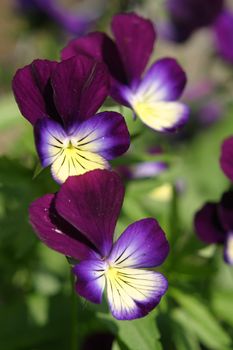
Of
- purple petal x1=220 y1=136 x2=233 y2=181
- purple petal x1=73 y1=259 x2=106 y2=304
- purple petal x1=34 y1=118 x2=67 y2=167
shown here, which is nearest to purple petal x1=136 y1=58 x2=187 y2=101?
purple petal x1=220 y1=136 x2=233 y2=181

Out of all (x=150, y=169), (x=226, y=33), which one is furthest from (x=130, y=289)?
(x=226, y=33)

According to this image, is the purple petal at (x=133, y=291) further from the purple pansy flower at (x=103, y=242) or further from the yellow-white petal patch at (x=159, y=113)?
the yellow-white petal patch at (x=159, y=113)

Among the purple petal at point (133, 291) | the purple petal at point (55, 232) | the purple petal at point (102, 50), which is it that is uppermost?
the purple petal at point (102, 50)

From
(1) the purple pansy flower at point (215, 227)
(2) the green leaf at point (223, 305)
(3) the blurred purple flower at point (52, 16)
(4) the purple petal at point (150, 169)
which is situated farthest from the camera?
(3) the blurred purple flower at point (52, 16)

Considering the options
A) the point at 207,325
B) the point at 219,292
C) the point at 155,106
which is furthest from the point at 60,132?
the point at 219,292

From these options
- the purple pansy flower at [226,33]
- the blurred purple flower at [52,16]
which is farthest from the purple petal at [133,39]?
the blurred purple flower at [52,16]

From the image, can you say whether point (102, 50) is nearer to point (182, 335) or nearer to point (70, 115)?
point (70, 115)

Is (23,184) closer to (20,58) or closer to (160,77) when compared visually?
(160,77)
